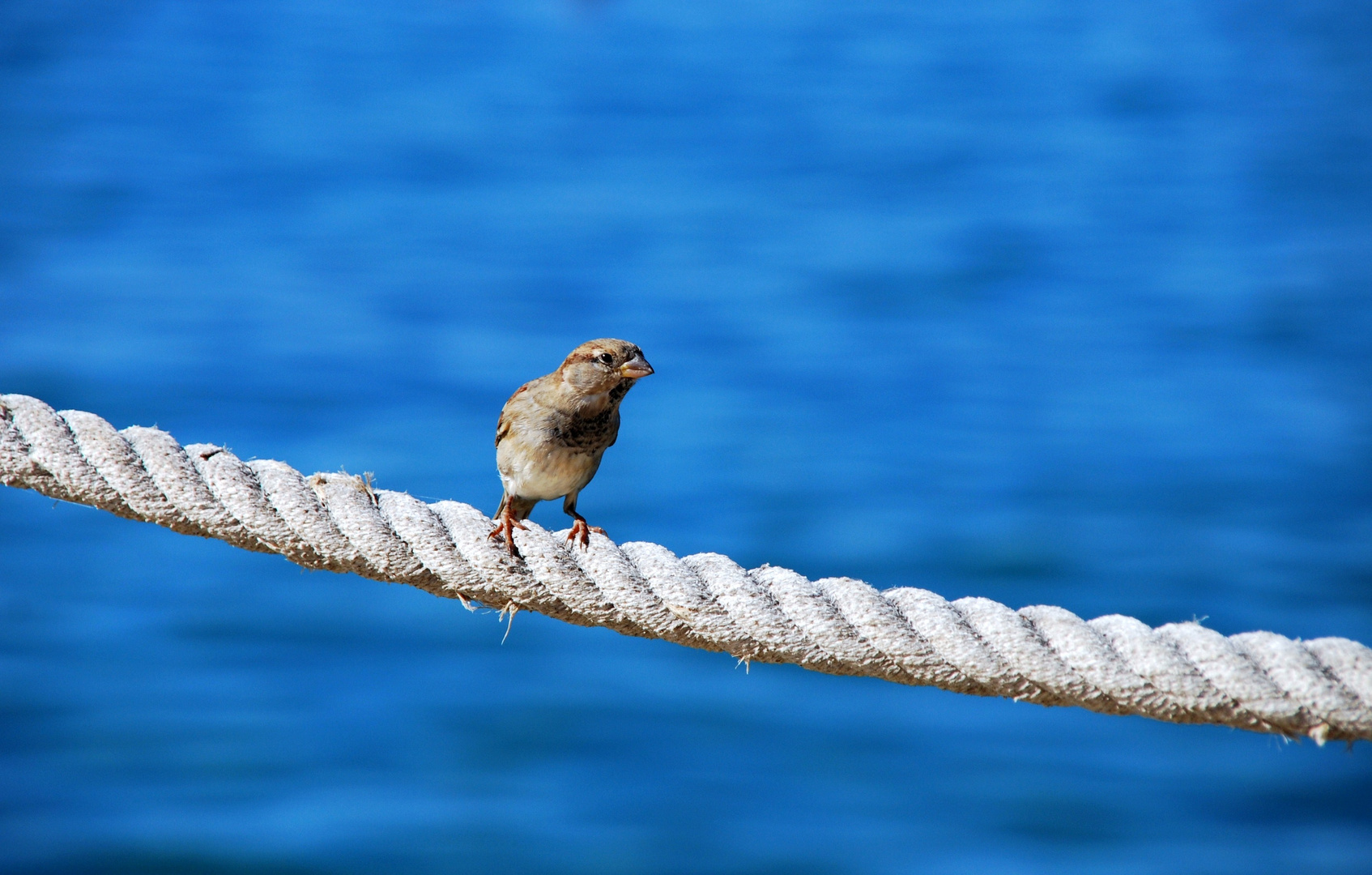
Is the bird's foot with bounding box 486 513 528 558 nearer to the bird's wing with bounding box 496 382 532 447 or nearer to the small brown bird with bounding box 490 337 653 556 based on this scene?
the small brown bird with bounding box 490 337 653 556

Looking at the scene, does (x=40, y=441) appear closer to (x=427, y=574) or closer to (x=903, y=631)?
(x=427, y=574)

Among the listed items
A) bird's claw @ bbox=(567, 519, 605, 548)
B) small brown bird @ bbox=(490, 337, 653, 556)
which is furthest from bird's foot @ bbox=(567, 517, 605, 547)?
small brown bird @ bbox=(490, 337, 653, 556)

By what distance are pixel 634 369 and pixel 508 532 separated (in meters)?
0.78

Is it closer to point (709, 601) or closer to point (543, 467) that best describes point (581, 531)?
point (543, 467)

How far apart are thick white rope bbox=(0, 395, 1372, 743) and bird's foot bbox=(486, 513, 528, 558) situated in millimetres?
14

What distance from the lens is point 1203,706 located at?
174 centimetres

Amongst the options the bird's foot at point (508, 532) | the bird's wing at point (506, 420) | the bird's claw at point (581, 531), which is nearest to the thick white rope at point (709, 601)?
the bird's foot at point (508, 532)

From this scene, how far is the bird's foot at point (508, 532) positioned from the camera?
1.94 metres

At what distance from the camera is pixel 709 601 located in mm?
1865

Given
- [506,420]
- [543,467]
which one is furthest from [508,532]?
[506,420]

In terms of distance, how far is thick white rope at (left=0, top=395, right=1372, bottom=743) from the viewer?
1719 millimetres

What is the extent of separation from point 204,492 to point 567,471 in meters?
0.95

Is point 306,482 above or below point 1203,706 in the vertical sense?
above

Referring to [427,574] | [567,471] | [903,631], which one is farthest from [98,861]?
[903,631]
